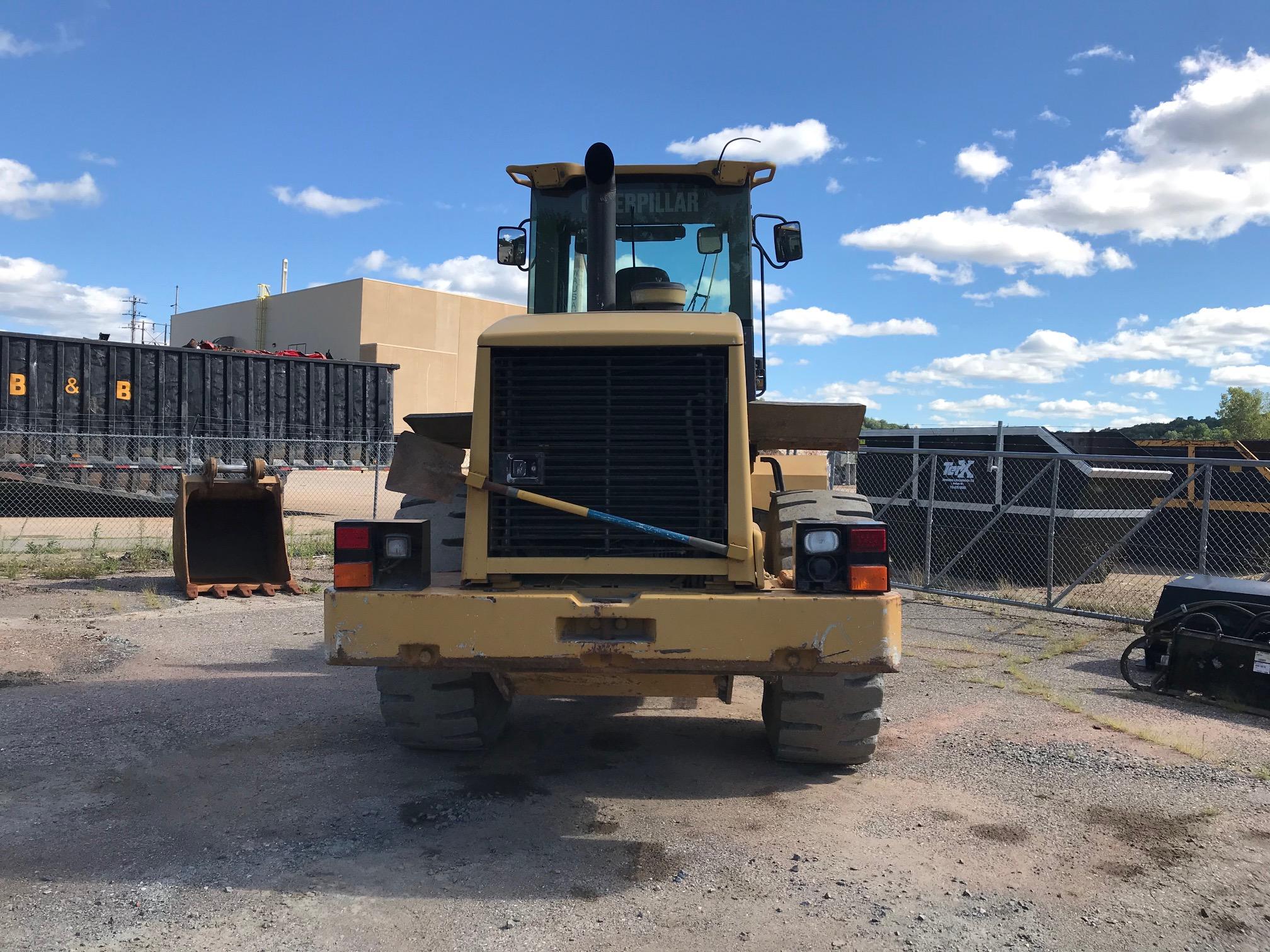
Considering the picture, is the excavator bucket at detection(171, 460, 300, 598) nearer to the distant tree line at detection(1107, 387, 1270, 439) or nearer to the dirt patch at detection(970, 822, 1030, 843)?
the dirt patch at detection(970, 822, 1030, 843)

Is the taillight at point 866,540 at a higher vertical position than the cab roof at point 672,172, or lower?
lower

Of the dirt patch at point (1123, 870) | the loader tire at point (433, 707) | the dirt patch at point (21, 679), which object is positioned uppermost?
the loader tire at point (433, 707)

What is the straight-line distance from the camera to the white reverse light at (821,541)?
3967 mm

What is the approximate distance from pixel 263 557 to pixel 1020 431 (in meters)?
9.16

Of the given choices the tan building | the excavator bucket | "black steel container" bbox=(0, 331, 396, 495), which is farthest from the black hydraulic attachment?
the tan building

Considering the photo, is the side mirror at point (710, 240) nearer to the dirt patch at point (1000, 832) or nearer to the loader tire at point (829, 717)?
the loader tire at point (829, 717)

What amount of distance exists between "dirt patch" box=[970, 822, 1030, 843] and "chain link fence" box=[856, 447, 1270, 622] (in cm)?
585

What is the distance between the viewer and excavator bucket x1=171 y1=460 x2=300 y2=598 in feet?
32.8

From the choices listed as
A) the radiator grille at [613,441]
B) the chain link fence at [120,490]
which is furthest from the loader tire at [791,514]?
the chain link fence at [120,490]

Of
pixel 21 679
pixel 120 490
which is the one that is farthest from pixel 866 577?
pixel 120 490

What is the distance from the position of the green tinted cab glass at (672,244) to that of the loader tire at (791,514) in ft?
4.87

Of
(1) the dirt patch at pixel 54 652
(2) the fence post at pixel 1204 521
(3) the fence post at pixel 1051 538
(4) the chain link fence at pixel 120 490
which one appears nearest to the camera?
(1) the dirt patch at pixel 54 652

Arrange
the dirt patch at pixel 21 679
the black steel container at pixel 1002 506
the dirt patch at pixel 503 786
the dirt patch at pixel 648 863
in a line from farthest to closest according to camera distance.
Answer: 1. the black steel container at pixel 1002 506
2. the dirt patch at pixel 21 679
3. the dirt patch at pixel 503 786
4. the dirt patch at pixel 648 863

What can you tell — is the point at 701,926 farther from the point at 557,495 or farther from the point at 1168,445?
the point at 1168,445
